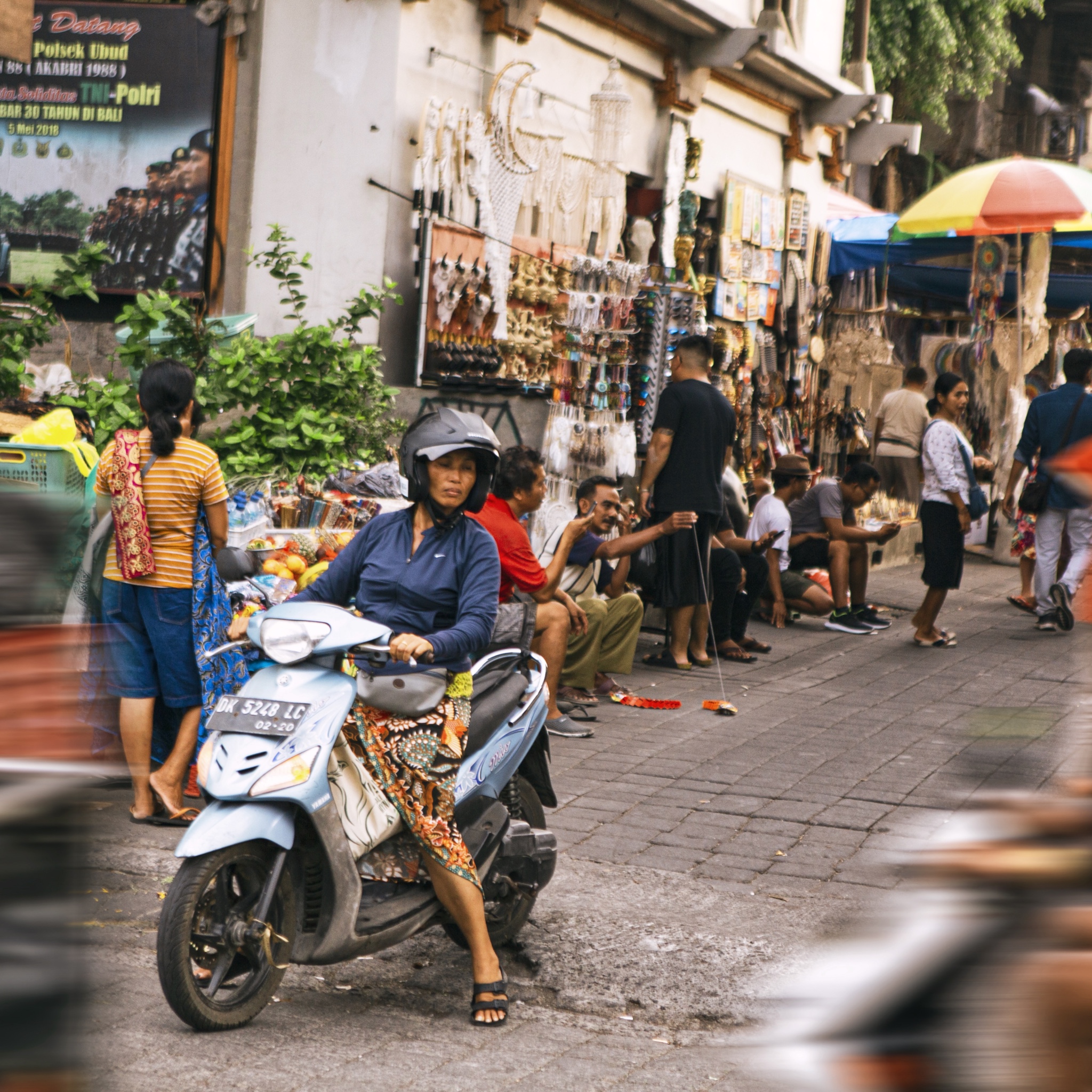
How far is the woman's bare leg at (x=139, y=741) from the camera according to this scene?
6.11m

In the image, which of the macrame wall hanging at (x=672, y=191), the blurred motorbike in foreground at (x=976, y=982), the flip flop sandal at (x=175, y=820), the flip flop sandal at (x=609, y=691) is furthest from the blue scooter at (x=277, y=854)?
the macrame wall hanging at (x=672, y=191)

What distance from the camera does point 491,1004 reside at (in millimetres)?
4293

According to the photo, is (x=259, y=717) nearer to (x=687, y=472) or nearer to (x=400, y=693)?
(x=400, y=693)

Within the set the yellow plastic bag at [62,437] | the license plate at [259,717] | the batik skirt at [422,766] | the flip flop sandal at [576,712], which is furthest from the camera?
the flip flop sandal at [576,712]

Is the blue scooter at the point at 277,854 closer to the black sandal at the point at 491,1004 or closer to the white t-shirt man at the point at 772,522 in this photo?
the black sandal at the point at 491,1004

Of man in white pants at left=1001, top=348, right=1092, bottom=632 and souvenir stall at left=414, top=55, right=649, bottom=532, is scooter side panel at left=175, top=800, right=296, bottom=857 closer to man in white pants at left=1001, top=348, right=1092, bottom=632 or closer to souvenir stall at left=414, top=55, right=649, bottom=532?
souvenir stall at left=414, top=55, right=649, bottom=532

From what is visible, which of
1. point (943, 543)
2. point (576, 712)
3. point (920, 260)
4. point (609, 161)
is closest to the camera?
point (576, 712)

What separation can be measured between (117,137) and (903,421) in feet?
27.1

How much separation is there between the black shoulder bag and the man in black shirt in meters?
2.95

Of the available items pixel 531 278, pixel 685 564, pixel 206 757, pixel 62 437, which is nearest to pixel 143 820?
pixel 62 437

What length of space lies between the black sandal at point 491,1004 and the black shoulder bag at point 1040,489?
8.19m

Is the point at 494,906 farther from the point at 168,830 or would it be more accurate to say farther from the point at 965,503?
the point at 965,503

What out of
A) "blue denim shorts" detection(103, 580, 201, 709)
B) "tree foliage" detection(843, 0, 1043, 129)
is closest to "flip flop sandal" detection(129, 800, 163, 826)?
"blue denim shorts" detection(103, 580, 201, 709)

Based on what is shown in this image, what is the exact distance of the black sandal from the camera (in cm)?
427
